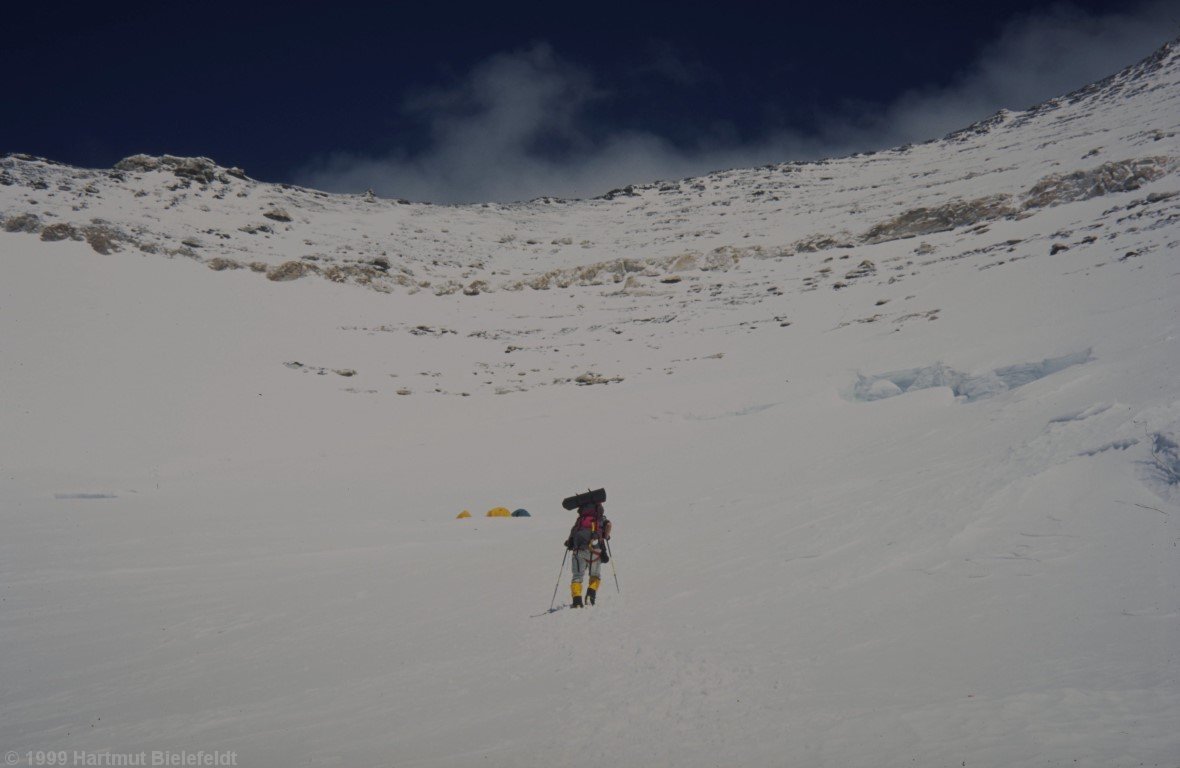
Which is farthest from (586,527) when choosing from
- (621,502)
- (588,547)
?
(621,502)

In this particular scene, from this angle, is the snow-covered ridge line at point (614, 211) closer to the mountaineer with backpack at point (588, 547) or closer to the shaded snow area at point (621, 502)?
the shaded snow area at point (621, 502)

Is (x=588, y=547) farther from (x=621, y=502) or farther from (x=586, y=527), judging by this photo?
(x=621, y=502)

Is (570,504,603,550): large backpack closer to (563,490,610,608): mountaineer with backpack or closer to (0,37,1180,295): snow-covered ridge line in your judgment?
(563,490,610,608): mountaineer with backpack

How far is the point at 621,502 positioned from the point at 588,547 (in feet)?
23.9

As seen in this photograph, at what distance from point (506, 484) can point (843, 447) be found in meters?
10.7

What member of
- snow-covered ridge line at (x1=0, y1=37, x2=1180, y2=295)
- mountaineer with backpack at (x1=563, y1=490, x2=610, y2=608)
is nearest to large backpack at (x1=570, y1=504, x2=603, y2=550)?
mountaineer with backpack at (x1=563, y1=490, x2=610, y2=608)

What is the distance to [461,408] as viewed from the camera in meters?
30.2

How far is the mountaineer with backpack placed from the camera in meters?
8.84

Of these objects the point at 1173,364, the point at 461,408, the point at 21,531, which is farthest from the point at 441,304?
the point at 1173,364

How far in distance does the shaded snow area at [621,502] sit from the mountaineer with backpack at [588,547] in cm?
31

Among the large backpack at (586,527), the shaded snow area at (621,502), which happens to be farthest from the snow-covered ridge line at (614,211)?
the large backpack at (586,527)

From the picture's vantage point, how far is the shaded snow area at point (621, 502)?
16.7 ft

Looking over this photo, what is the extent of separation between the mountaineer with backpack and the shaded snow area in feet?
1.01

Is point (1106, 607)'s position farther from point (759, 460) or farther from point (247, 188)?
point (247, 188)
